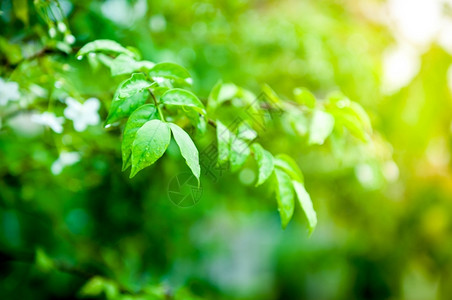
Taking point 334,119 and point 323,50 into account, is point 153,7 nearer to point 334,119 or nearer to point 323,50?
point 323,50

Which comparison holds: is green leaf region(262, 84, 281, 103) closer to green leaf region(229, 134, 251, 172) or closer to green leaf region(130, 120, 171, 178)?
green leaf region(229, 134, 251, 172)

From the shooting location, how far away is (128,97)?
22.0 inches

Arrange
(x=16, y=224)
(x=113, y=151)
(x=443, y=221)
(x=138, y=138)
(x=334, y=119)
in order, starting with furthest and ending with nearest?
(x=443, y=221) < (x=16, y=224) < (x=113, y=151) < (x=334, y=119) < (x=138, y=138)

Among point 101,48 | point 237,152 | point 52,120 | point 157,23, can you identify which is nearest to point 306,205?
point 237,152

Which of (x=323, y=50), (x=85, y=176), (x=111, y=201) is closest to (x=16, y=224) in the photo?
(x=111, y=201)

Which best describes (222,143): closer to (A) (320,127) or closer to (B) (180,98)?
(B) (180,98)

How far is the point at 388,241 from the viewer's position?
2.49 metres

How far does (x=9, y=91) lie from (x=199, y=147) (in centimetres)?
49

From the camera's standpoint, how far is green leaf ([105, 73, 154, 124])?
0.54 metres

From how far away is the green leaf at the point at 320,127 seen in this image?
0.71 m

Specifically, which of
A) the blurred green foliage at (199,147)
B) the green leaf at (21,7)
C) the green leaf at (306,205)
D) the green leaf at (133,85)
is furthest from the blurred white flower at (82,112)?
the green leaf at (306,205)

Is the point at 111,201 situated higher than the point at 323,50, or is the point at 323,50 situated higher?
the point at 323,50

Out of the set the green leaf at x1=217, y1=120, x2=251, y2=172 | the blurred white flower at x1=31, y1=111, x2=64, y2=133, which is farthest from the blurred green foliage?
the green leaf at x1=217, y1=120, x2=251, y2=172

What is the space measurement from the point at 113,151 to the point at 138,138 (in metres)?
0.68
